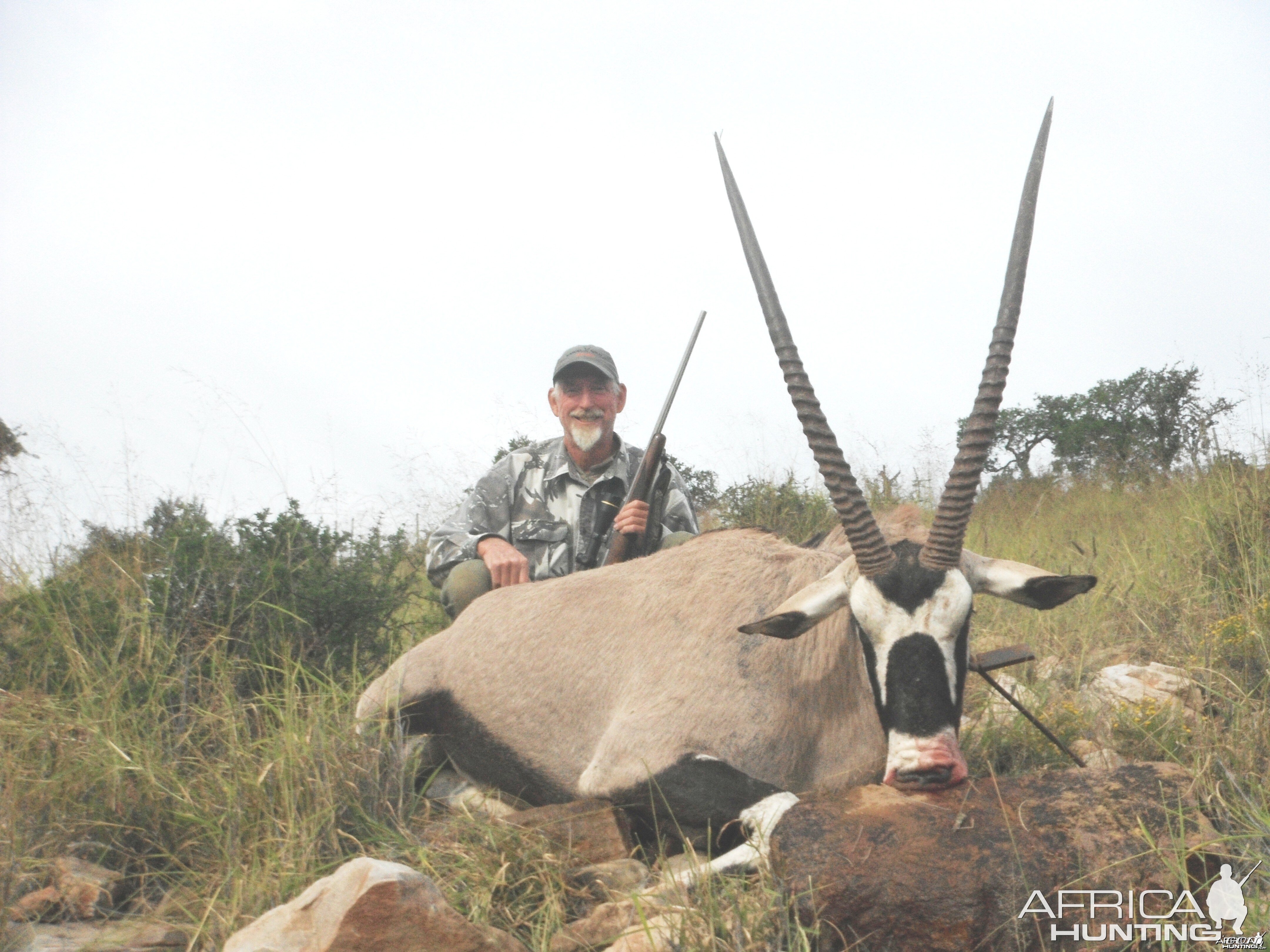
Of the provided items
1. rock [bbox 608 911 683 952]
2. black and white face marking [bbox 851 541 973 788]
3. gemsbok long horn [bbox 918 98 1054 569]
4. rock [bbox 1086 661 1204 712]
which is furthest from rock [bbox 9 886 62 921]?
rock [bbox 1086 661 1204 712]

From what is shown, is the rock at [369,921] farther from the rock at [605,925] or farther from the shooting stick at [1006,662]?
the shooting stick at [1006,662]

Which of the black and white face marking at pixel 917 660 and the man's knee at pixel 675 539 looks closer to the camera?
the black and white face marking at pixel 917 660

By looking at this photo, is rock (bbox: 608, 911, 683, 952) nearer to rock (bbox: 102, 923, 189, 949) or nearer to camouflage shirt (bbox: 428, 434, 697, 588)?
rock (bbox: 102, 923, 189, 949)

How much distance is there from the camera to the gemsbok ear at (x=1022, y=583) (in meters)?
3.69

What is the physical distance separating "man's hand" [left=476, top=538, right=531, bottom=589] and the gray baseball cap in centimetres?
140

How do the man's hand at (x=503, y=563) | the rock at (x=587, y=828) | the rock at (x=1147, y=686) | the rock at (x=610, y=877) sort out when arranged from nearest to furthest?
the rock at (x=610, y=877) → the rock at (x=587, y=828) → the rock at (x=1147, y=686) → the man's hand at (x=503, y=563)

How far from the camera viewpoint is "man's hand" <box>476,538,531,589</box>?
5.77m

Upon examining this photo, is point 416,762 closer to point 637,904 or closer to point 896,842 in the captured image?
point 637,904

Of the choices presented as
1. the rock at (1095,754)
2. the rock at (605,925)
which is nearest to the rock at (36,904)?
the rock at (605,925)

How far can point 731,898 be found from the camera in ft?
9.44

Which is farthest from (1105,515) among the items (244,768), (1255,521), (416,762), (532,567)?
(244,768)

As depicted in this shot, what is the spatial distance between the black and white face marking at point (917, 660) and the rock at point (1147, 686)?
5.21 ft

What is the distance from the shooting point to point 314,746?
393 cm

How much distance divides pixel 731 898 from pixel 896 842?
50 cm
